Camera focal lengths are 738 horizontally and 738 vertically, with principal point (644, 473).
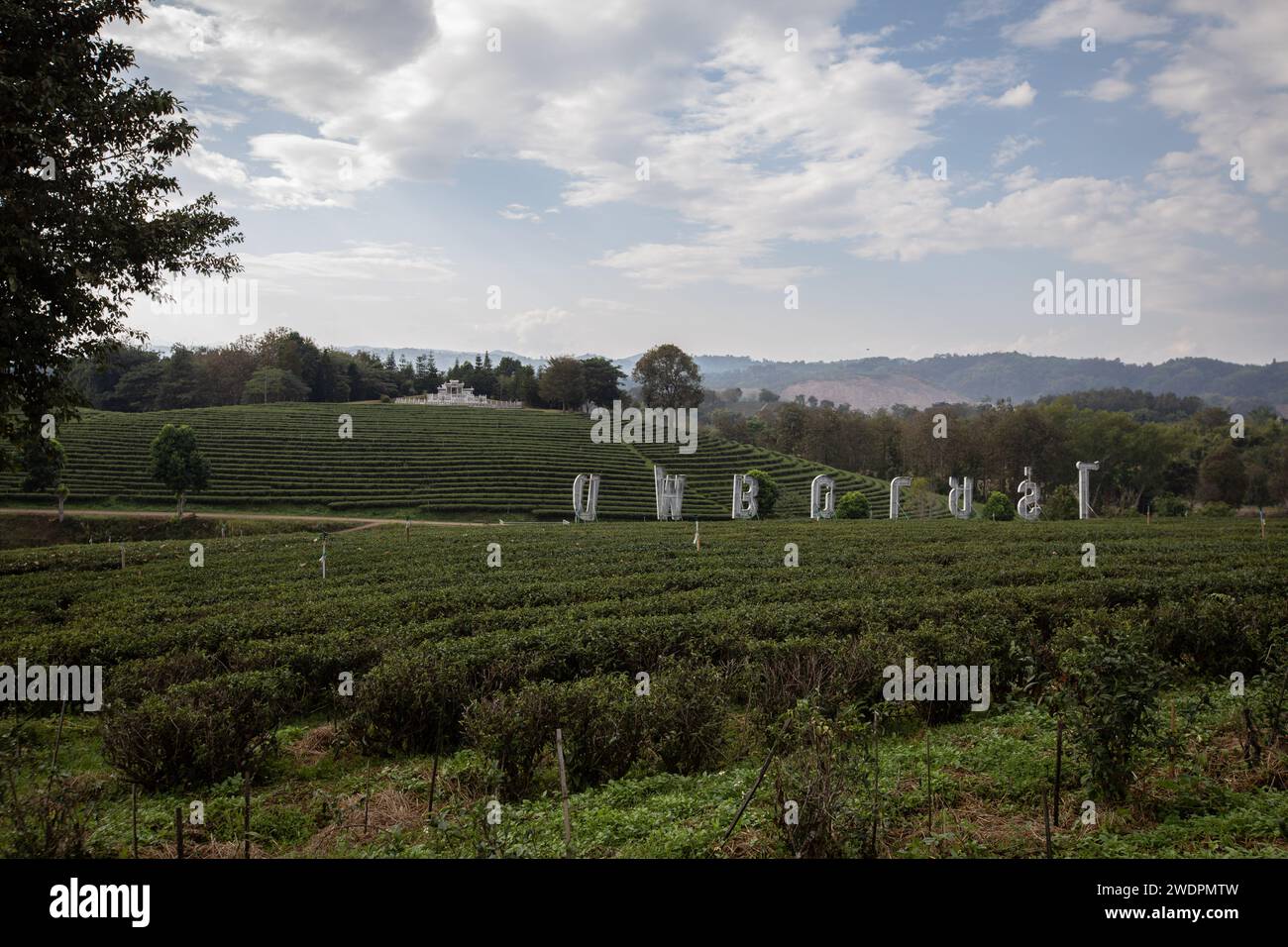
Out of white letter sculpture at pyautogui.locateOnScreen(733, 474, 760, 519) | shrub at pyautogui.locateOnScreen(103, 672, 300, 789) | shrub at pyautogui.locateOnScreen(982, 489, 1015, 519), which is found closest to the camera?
shrub at pyautogui.locateOnScreen(103, 672, 300, 789)

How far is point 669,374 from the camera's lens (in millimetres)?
79688

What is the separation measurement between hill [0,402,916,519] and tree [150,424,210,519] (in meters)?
4.17

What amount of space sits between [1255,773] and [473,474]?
47.2 m

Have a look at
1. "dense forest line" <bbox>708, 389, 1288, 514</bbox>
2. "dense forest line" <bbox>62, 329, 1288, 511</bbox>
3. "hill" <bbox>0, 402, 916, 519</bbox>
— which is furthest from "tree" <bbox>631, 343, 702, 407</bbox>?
"dense forest line" <bbox>708, 389, 1288, 514</bbox>

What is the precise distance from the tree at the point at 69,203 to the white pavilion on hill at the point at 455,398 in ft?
233

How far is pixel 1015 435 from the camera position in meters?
59.9

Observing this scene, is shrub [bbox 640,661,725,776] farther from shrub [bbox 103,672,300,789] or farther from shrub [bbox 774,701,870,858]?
shrub [bbox 103,672,300,789]

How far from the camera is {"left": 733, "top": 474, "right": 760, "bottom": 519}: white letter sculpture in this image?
38.2 metres

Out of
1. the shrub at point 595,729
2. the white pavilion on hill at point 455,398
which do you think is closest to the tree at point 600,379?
the white pavilion on hill at point 455,398

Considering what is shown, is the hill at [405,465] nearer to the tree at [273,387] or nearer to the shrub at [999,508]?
the tree at [273,387]

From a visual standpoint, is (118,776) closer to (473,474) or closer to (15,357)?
(15,357)

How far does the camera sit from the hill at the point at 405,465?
4278 cm

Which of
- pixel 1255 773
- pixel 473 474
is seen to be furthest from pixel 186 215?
pixel 473 474

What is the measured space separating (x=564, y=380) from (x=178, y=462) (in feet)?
160
